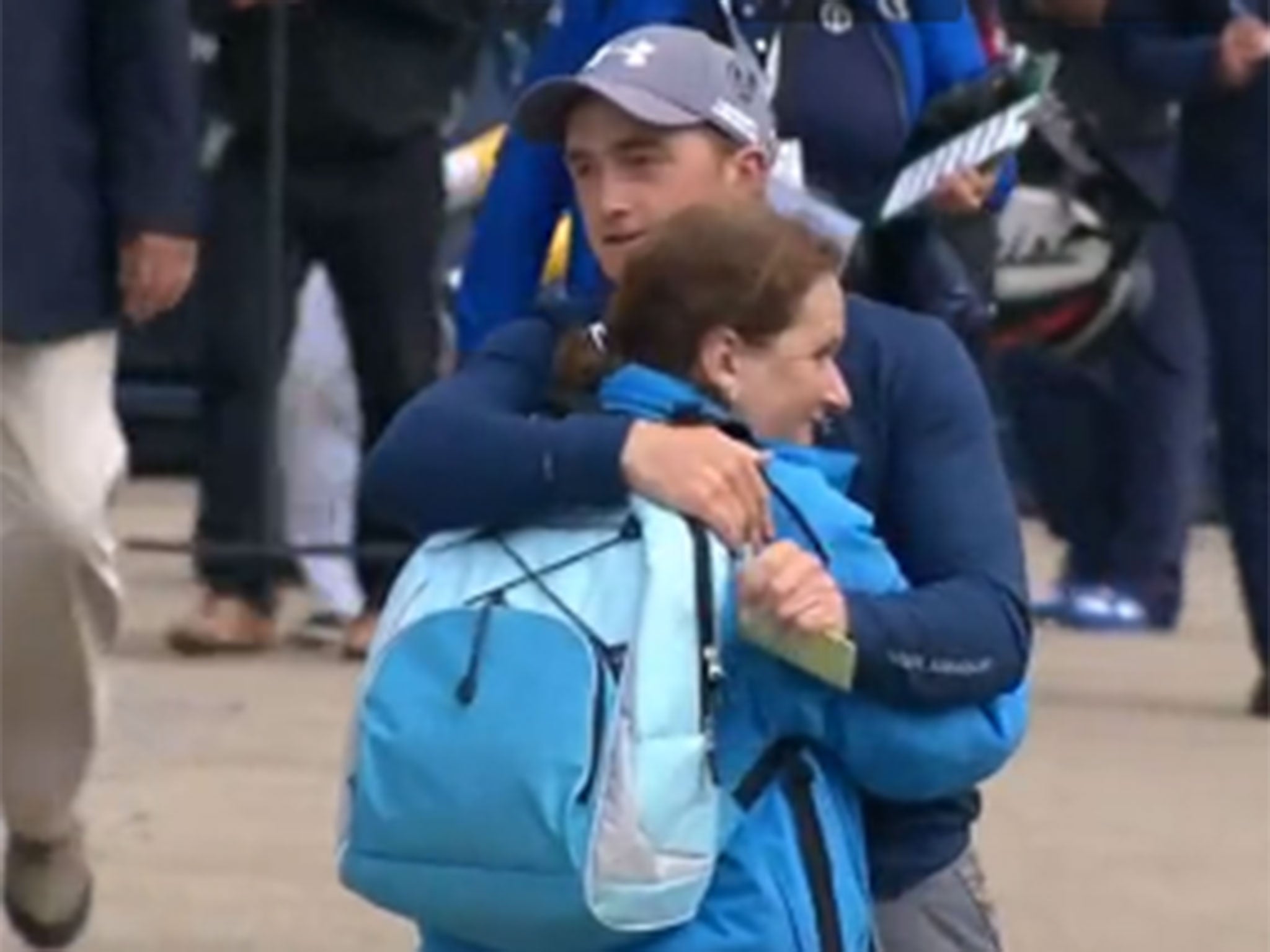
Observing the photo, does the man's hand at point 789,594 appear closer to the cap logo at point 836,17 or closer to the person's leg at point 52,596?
the cap logo at point 836,17

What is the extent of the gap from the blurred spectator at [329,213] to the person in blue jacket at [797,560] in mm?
5008

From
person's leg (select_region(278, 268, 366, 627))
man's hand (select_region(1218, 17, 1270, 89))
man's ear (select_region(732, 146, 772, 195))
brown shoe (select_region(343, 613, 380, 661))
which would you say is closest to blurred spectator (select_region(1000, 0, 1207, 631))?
man's hand (select_region(1218, 17, 1270, 89))

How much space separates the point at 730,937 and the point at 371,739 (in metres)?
0.37

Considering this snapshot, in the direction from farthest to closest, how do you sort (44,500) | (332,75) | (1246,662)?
(1246,662) → (332,75) → (44,500)

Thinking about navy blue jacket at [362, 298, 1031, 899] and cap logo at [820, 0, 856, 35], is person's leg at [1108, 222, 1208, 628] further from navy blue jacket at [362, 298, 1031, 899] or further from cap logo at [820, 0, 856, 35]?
navy blue jacket at [362, 298, 1031, 899]

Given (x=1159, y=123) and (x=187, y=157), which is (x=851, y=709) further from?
(x=1159, y=123)

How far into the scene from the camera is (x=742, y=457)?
4.15m

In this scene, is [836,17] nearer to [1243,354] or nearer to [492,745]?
[492,745]

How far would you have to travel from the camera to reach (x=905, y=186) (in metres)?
6.36

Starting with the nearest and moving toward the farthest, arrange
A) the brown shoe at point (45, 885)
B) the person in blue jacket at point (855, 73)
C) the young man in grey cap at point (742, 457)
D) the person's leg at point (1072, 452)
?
the young man in grey cap at point (742, 457) < the person in blue jacket at point (855, 73) < the brown shoe at point (45, 885) < the person's leg at point (1072, 452)

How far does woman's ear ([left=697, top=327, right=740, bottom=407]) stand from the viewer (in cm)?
424

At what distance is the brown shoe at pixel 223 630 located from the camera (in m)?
9.44

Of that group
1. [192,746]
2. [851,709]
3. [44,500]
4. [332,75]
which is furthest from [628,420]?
[332,75]

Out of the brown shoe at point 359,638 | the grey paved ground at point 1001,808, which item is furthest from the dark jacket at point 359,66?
the grey paved ground at point 1001,808
